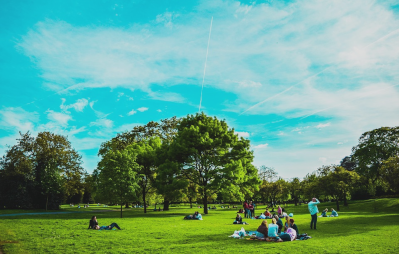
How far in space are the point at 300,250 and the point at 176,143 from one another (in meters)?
29.6

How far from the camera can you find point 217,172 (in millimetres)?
40844

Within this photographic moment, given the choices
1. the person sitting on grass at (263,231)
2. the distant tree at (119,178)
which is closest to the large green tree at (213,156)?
the distant tree at (119,178)

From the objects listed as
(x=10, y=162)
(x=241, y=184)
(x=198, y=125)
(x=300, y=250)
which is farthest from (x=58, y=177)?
(x=300, y=250)

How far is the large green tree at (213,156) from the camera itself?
1576 inches

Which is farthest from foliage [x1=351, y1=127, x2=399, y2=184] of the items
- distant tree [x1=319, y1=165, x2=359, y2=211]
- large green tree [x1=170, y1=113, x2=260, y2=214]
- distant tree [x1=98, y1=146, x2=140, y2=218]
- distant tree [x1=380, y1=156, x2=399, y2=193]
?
distant tree [x1=98, y1=146, x2=140, y2=218]

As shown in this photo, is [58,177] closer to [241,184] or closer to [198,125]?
[198,125]

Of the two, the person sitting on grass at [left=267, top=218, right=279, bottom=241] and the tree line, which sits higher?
the tree line

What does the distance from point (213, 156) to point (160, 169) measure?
8543 mm

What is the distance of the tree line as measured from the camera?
3667 centimetres

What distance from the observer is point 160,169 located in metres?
41.4

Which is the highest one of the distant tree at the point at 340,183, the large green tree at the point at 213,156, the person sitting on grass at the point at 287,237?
the large green tree at the point at 213,156

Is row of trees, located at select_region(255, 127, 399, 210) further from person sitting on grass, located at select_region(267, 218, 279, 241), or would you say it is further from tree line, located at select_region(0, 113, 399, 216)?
person sitting on grass, located at select_region(267, 218, 279, 241)

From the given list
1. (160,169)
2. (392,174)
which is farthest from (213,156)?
(392,174)

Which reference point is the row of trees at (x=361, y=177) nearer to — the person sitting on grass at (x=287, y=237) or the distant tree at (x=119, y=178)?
the person sitting on grass at (x=287, y=237)
